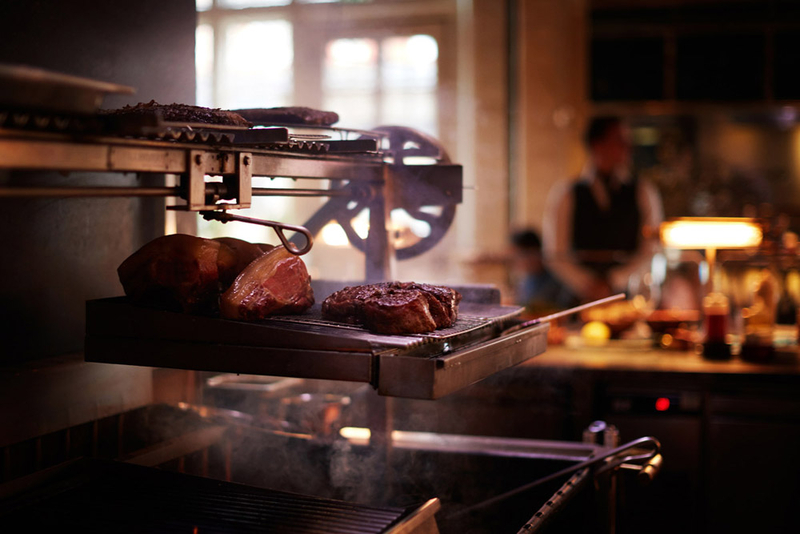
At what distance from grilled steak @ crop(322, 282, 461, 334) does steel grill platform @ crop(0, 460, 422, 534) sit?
32cm

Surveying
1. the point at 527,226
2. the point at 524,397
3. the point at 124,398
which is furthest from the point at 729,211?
the point at 124,398

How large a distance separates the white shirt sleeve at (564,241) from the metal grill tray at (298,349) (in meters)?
3.65

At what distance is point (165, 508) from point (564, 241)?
435cm

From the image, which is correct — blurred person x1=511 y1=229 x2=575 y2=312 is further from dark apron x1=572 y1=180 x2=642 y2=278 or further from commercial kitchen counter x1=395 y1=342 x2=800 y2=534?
commercial kitchen counter x1=395 y1=342 x2=800 y2=534

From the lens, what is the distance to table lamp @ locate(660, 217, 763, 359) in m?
3.69

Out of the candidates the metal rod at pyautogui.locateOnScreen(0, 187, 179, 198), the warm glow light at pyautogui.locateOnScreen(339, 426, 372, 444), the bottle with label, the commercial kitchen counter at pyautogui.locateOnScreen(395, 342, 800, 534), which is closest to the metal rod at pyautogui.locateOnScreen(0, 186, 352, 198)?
the metal rod at pyautogui.locateOnScreen(0, 187, 179, 198)

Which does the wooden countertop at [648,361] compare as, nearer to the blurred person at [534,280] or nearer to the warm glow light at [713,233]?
the warm glow light at [713,233]

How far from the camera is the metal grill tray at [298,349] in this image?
1.27 metres

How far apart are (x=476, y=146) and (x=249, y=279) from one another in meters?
5.25

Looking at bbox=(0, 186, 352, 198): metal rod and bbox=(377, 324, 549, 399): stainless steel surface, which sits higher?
bbox=(0, 186, 352, 198): metal rod

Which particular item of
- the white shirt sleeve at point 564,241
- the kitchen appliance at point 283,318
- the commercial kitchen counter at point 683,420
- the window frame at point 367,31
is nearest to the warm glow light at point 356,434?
the kitchen appliance at point 283,318

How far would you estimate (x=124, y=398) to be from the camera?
6.22 ft

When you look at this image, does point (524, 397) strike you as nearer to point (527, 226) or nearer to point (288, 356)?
point (288, 356)

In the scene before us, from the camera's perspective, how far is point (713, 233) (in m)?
3.68
